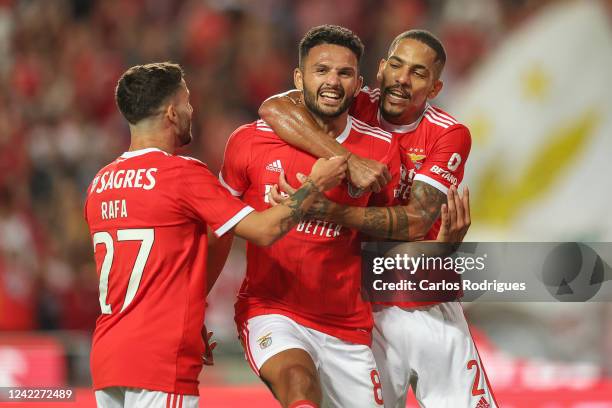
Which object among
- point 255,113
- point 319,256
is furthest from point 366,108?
point 255,113

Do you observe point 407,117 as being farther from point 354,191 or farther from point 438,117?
point 354,191

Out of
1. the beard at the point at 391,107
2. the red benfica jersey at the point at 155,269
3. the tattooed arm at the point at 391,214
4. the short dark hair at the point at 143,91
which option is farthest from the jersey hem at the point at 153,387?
the beard at the point at 391,107

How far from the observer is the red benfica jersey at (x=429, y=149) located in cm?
506

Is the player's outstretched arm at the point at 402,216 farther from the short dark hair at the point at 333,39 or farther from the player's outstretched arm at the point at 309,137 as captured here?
the short dark hair at the point at 333,39

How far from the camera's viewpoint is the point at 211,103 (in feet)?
35.3

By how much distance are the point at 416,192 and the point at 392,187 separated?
137 mm

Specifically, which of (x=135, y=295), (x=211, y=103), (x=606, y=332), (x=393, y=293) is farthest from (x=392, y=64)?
(x=211, y=103)

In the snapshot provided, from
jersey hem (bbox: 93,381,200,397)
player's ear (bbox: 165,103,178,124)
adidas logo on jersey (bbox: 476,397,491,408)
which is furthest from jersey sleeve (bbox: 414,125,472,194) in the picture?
jersey hem (bbox: 93,381,200,397)

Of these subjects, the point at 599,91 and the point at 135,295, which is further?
the point at 599,91

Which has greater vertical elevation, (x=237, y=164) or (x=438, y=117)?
(x=438, y=117)

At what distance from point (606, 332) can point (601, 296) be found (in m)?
3.01

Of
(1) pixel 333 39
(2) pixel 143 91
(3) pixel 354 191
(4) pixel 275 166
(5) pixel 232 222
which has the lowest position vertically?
(5) pixel 232 222

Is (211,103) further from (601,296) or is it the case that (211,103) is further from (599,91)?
(601,296)

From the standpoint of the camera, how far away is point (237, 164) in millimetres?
5016
